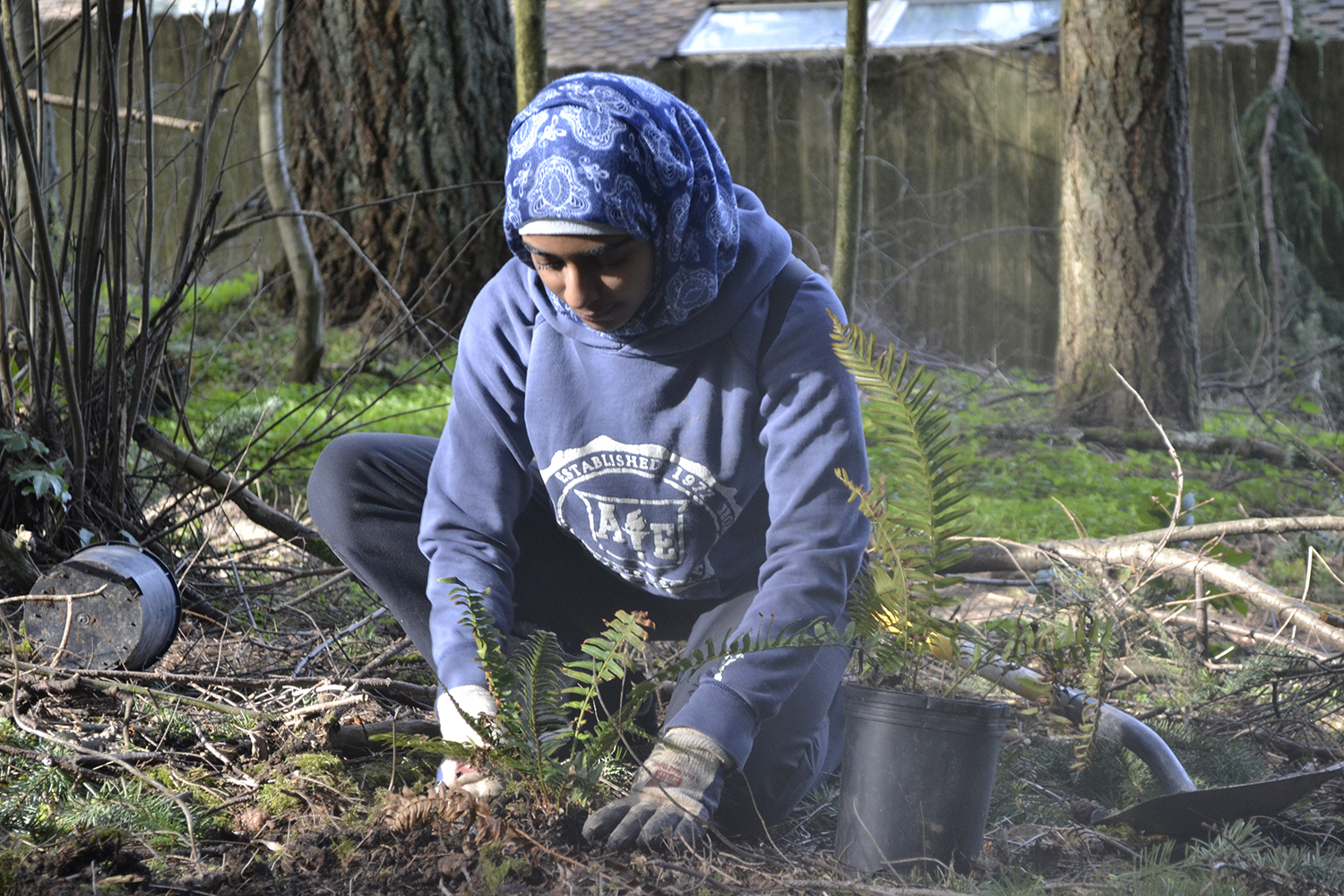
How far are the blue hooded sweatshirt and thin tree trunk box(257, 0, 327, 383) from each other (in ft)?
8.40

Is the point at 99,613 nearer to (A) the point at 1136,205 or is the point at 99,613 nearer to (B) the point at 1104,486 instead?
(B) the point at 1104,486

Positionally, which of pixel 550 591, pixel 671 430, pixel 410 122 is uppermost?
pixel 410 122

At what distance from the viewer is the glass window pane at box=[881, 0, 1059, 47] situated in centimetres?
877

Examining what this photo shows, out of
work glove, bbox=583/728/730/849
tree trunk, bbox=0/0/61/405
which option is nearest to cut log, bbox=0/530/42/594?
tree trunk, bbox=0/0/61/405

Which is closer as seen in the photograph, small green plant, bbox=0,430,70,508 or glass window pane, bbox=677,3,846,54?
small green plant, bbox=0,430,70,508

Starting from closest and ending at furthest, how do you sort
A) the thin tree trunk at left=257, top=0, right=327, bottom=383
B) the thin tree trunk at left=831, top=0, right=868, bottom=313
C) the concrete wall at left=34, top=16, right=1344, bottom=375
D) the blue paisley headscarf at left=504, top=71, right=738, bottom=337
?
the blue paisley headscarf at left=504, top=71, right=738, bottom=337 < the thin tree trunk at left=831, top=0, right=868, bottom=313 < the thin tree trunk at left=257, top=0, right=327, bottom=383 < the concrete wall at left=34, top=16, right=1344, bottom=375

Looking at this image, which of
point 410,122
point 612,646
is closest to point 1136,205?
point 410,122

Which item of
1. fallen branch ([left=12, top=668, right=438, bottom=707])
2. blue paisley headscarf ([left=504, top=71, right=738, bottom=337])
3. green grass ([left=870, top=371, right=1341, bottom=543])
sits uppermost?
blue paisley headscarf ([left=504, top=71, right=738, bottom=337])

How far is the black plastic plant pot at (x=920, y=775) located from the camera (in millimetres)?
1483

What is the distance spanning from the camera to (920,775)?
1.50 meters

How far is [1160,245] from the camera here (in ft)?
16.7

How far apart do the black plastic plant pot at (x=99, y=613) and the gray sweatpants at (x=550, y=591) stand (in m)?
0.36

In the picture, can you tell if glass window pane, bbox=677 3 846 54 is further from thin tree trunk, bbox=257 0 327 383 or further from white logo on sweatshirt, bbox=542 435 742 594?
white logo on sweatshirt, bbox=542 435 742 594

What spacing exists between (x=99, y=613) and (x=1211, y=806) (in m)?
1.98
